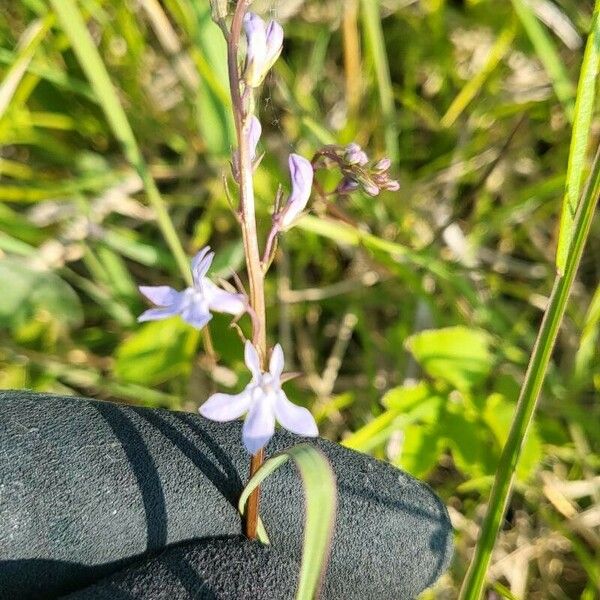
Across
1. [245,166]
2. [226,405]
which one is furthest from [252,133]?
[226,405]

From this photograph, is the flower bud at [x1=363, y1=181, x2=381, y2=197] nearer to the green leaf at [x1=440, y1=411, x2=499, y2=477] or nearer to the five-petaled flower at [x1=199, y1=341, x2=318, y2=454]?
the five-petaled flower at [x1=199, y1=341, x2=318, y2=454]

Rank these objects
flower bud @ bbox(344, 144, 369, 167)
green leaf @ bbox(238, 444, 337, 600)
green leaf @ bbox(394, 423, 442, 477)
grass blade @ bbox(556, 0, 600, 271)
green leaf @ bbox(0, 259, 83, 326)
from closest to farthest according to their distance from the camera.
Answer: green leaf @ bbox(238, 444, 337, 600) → flower bud @ bbox(344, 144, 369, 167) → grass blade @ bbox(556, 0, 600, 271) → green leaf @ bbox(394, 423, 442, 477) → green leaf @ bbox(0, 259, 83, 326)

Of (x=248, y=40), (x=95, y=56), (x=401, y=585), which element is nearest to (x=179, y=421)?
(x=401, y=585)

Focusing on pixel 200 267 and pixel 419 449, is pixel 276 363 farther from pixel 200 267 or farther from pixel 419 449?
pixel 419 449

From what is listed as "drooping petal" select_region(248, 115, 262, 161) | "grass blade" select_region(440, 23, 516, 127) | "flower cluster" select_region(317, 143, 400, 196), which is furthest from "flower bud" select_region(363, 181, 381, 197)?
"grass blade" select_region(440, 23, 516, 127)

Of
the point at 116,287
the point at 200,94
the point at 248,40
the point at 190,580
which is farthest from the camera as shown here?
the point at 116,287

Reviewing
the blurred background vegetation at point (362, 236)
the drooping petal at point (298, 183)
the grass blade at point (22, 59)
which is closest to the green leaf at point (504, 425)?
the blurred background vegetation at point (362, 236)

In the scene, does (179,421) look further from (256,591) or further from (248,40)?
(248,40)

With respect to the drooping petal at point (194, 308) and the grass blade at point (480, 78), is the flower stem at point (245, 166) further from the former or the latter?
the grass blade at point (480, 78)
